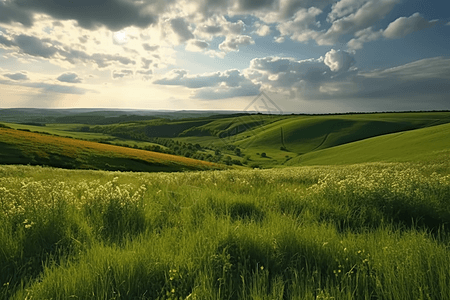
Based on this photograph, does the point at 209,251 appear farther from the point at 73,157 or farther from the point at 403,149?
the point at 403,149

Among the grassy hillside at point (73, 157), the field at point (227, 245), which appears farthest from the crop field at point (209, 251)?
the grassy hillside at point (73, 157)

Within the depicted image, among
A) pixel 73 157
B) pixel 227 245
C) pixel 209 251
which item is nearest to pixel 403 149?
pixel 227 245

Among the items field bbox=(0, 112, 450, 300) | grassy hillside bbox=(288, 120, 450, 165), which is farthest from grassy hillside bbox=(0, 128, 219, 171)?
field bbox=(0, 112, 450, 300)

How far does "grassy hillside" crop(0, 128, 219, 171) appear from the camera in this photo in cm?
4561

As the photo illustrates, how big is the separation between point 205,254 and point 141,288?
889 mm

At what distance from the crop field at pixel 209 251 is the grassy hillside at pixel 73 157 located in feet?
121

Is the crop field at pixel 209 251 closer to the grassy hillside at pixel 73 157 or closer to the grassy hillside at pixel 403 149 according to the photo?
the grassy hillside at pixel 73 157

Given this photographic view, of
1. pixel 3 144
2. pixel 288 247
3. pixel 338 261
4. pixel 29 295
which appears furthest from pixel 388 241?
pixel 3 144

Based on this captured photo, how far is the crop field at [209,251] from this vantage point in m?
2.83

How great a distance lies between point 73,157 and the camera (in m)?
50.0

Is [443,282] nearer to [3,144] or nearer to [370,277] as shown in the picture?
[370,277]

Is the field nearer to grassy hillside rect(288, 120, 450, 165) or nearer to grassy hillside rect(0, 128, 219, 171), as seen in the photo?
grassy hillside rect(0, 128, 219, 171)

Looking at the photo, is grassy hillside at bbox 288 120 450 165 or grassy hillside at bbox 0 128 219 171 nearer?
grassy hillside at bbox 0 128 219 171

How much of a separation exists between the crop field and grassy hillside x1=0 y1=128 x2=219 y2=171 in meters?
37.0
